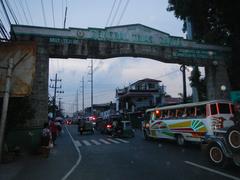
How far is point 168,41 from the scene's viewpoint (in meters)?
22.3

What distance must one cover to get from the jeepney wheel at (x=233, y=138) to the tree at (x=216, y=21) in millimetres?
12578

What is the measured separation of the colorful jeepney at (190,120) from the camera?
17.0 meters

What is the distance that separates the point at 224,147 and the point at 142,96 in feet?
171

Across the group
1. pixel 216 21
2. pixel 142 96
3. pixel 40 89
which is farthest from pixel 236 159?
pixel 142 96

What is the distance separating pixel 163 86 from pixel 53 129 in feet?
154

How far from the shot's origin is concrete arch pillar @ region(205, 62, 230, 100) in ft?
76.1

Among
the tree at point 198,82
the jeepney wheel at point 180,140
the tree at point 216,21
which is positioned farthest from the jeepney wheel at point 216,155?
the tree at point 198,82

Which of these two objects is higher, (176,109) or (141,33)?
(141,33)

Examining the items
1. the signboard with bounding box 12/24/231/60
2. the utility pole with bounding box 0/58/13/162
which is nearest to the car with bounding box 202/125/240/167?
the utility pole with bounding box 0/58/13/162

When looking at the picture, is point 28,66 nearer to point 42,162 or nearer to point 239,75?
point 42,162

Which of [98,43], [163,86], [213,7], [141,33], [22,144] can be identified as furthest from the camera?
[163,86]

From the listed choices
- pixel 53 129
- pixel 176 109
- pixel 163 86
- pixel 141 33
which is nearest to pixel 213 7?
pixel 141 33

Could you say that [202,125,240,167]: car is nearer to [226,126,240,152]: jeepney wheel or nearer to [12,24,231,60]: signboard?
[226,126,240,152]: jeepney wheel

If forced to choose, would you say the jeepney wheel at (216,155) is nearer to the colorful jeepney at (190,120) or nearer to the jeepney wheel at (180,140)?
the colorful jeepney at (190,120)
